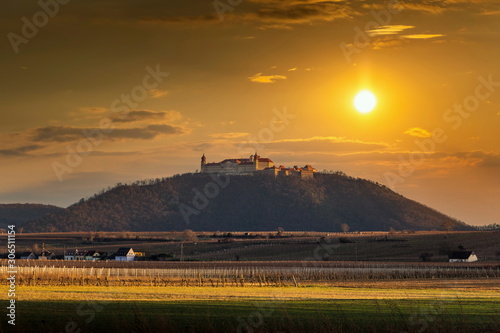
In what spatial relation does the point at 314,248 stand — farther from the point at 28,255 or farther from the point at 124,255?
the point at 28,255

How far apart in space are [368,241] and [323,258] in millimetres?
27567

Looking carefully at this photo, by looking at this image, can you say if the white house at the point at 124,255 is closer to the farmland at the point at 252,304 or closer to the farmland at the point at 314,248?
the farmland at the point at 314,248

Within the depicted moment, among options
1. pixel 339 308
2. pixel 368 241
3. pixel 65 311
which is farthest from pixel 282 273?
pixel 368 241

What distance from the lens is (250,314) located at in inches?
1315

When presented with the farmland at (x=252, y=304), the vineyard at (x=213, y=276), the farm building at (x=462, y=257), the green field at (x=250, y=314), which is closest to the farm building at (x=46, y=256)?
the vineyard at (x=213, y=276)

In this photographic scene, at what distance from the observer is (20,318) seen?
29.8 meters

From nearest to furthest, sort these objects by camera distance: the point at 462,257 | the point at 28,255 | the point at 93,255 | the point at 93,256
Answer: the point at 462,257 → the point at 93,256 → the point at 93,255 → the point at 28,255

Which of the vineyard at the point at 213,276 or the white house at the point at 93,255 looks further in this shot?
the white house at the point at 93,255

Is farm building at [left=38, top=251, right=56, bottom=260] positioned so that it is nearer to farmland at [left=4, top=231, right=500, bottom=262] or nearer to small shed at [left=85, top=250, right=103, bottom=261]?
farmland at [left=4, top=231, right=500, bottom=262]

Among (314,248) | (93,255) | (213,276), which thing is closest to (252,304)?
(213,276)

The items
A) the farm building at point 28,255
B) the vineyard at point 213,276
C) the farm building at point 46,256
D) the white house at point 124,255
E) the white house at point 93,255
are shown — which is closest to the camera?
the vineyard at point 213,276

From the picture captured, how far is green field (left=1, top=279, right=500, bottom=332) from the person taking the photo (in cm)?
2786

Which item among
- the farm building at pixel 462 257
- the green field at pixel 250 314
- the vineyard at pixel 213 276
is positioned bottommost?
the green field at pixel 250 314

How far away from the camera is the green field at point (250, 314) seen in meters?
27.9
